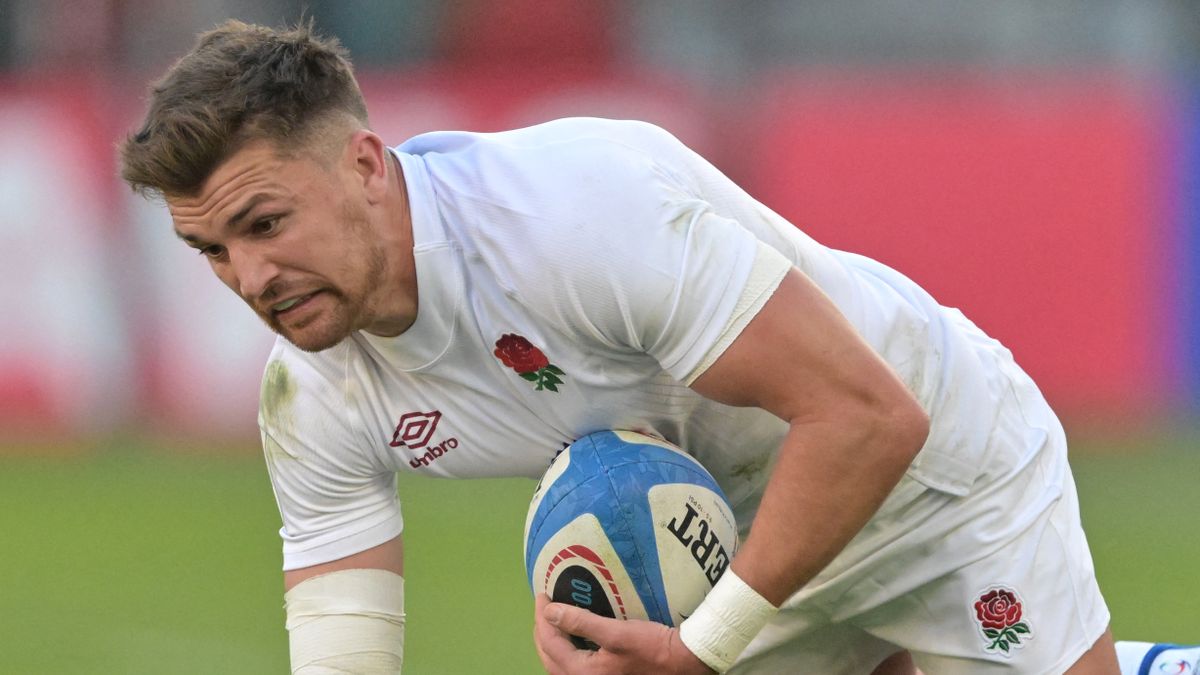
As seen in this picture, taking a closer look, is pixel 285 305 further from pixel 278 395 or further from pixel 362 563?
pixel 362 563

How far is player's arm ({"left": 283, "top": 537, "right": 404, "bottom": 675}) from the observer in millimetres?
4176

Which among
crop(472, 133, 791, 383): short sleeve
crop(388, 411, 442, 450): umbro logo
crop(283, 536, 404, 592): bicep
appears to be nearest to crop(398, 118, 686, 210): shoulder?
crop(472, 133, 791, 383): short sleeve

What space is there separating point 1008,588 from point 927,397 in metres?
0.50

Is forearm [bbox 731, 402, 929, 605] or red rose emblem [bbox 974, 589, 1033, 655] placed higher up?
forearm [bbox 731, 402, 929, 605]

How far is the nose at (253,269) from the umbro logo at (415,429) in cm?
56

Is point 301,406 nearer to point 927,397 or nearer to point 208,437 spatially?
point 927,397

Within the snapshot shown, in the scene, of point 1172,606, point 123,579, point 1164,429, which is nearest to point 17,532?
point 123,579

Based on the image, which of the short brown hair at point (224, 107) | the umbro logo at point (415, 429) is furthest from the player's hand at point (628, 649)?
the short brown hair at point (224, 107)

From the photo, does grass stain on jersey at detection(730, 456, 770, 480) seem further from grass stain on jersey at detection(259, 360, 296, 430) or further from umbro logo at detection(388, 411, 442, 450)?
grass stain on jersey at detection(259, 360, 296, 430)

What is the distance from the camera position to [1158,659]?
488cm

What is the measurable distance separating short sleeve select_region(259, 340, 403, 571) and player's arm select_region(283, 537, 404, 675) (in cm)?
4

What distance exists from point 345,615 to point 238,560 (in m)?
4.63

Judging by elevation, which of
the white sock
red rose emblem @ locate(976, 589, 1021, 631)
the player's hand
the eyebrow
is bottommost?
the white sock

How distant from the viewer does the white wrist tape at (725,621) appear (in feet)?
11.7
